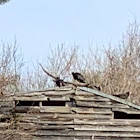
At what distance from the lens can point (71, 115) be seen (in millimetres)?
13156

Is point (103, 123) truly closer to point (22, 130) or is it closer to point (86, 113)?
point (86, 113)

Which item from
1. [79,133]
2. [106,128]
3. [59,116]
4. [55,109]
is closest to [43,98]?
[55,109]

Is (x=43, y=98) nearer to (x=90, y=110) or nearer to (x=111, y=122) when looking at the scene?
(x=90, y=110)

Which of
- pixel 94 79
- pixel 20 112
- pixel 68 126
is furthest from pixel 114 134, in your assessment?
pixel 94 79

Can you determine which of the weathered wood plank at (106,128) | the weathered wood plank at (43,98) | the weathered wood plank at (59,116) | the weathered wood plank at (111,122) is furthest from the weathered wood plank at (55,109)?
the weathered wood plank at (106,128)

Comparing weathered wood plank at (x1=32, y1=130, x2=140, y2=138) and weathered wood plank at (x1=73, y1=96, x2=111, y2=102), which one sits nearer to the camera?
weathered wood plank at (x1=32, y1=130, x2=140, y2=138)

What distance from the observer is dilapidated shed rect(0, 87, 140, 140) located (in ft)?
42.8

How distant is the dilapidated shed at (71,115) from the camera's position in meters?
13.0

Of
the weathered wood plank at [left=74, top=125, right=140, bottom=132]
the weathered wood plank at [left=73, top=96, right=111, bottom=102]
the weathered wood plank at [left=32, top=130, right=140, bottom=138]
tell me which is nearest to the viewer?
the weathered wood plank at [left=32, top=130, right=140, bottom=138]

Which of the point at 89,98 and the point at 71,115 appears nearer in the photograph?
the point at 71,115

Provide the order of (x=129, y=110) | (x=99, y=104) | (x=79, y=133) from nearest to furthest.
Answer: (x=79, y=133), (x=129, y=110), (x=99, y=104)

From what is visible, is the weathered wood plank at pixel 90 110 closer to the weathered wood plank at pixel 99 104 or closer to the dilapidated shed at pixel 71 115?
the dilapidated shed at pixel 71 115

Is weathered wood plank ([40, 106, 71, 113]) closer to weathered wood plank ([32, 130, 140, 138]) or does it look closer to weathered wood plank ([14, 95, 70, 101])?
weathered wood plank ([14, 95, 70, 101])

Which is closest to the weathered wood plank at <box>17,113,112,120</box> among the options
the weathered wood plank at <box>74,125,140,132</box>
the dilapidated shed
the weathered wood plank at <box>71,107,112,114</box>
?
the dilapidated shed
